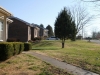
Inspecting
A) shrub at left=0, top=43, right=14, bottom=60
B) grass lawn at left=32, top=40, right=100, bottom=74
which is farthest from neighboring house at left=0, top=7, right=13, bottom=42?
grass lawn at left=32, top=40, right=100, bottom=74

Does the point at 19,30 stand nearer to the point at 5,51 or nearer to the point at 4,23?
the point at 4,23

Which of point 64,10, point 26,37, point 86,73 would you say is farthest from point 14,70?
point 26,37

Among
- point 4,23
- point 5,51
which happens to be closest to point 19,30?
point 4,23

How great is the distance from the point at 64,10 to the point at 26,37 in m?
14.7

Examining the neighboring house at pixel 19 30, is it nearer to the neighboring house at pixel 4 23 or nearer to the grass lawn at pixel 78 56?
the grass lawn at pixel 78 56

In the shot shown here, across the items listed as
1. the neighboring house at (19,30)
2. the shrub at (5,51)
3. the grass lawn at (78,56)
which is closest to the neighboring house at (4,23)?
the shrub at (5,51)

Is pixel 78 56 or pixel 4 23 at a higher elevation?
pixel 4 23

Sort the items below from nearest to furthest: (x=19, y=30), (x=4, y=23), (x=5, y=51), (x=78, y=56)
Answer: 1. (x=5, y=51)
2. (x=4, y=23)
3. (x=78, y=56)
4. (x=19, y=30)

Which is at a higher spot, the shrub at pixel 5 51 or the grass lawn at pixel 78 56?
the shrub at pixel 5 51

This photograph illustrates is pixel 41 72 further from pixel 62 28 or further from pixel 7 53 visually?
pixel 62 28

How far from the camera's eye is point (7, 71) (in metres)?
8.59

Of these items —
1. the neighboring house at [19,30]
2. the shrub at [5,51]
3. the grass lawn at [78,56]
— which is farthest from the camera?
the neighboring house at [19,30]

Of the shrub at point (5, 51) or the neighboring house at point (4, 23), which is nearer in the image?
the shrub at point (5, 51)

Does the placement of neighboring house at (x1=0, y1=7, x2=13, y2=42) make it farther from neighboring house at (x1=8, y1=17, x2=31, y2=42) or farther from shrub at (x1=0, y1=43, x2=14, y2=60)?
neighboring house at (x1=8, y1=17, x2=31, y2=42)
